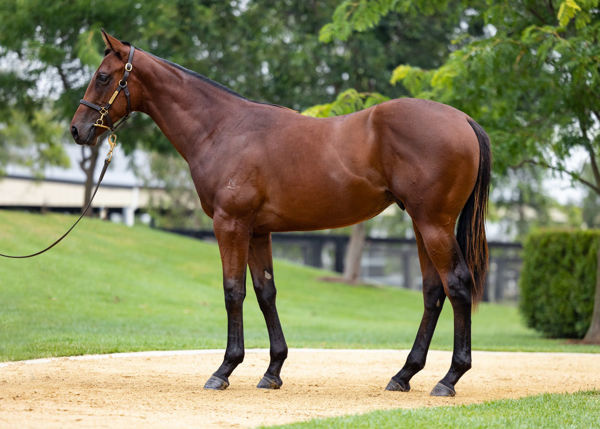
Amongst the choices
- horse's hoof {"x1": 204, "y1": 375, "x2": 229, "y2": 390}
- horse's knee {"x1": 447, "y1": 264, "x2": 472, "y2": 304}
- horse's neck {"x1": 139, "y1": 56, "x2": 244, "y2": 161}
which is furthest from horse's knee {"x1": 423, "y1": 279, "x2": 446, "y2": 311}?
horse's neck {"x1": 139, "y1": 56, "x2": 244, "y2": 161}

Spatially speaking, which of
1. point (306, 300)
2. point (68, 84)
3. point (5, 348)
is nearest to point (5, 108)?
point (68, 84)

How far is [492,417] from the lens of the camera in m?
5.27

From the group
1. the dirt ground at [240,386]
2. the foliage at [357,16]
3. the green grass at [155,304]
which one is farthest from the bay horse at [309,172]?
the foliage at [357,16]

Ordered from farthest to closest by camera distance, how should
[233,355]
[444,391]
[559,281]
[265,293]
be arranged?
1. [559,281]
2. [265,293]
3. [233,355]
4. [444,391]

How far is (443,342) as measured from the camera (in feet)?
46.4

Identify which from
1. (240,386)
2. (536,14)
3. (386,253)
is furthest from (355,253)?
(240,386)

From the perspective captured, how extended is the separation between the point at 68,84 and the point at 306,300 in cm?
943

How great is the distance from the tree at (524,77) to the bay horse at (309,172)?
523 cm

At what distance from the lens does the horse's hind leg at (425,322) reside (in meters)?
Answer: 6.67

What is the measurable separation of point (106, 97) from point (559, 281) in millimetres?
10656

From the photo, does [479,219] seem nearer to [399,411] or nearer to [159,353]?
[399,411]

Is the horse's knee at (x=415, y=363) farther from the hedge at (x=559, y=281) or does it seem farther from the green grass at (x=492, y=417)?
the hedge at (x=559, y=281)

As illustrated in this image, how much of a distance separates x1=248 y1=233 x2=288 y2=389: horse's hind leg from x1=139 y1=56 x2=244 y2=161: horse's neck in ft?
3.42

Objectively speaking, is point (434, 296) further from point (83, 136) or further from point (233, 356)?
point (83, 136)
